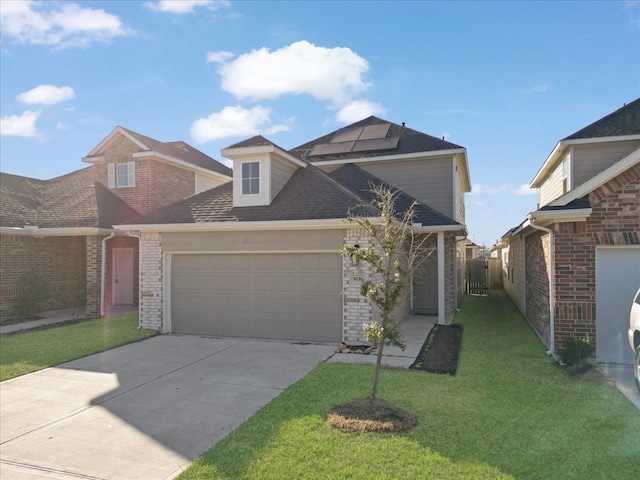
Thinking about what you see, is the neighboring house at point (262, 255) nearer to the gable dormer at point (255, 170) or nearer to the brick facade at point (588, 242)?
the gable dormer at point (255, 170)

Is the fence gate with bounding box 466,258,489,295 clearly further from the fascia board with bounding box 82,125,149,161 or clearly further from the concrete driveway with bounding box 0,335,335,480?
the fascia board with bounding box 82,125,149,161

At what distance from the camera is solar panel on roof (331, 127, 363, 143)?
16848mm

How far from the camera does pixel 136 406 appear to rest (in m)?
6.11

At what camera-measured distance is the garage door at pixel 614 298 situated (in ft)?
25.9

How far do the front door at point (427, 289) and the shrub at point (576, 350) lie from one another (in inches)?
269

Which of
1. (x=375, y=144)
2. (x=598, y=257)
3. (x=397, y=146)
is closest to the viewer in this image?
(x=598, y=257)

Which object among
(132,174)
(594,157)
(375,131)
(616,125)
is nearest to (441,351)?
(594,157)

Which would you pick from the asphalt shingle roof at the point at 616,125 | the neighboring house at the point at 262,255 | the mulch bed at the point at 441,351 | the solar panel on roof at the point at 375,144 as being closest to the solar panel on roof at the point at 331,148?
the solar panel on roof at the point at 375,144

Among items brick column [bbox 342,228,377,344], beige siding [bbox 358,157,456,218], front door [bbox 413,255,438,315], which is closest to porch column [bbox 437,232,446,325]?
front door [bbox 413,255,438,315]

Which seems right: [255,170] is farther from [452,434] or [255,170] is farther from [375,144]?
[452,434]

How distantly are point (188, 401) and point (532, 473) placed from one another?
14.7ft

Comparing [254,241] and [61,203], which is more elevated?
[61,203]

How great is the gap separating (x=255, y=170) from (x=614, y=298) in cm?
848

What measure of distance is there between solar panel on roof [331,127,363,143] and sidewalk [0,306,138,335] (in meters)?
9.94
